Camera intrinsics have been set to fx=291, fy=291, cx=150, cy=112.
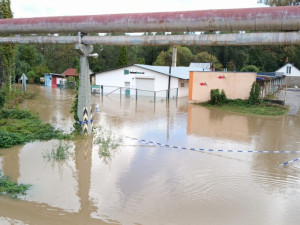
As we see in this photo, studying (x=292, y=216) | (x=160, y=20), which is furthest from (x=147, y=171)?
(x=160, y=20)

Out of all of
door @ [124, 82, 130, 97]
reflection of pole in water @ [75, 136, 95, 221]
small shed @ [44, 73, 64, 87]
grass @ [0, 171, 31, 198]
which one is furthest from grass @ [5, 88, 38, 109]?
small shed @ [44, 73, 64, 87]

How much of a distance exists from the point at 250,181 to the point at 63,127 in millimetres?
10180

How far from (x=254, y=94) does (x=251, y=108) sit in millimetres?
1686

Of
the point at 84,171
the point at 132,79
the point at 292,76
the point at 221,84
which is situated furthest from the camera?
the point at 292,76

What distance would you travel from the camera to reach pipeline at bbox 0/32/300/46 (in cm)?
893

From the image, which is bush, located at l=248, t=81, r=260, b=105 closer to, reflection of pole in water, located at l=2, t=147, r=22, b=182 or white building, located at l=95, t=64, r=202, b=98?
white building, located at l=95, t=64, r=202, b=98

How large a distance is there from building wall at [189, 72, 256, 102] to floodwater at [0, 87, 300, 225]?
34.1ft

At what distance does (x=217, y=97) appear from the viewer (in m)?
25.1

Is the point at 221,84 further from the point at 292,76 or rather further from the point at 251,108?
the point at 292,76

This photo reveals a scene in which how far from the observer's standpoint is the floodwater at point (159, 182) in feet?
22.4

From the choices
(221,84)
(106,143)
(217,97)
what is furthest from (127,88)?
(106,143)

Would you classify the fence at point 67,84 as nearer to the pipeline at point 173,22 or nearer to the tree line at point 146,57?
the tree line at point 146,57

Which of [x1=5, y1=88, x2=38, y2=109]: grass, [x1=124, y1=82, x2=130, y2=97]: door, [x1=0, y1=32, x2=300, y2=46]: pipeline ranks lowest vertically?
[x1=5, y1=88, x2=38, y2=109]: grass

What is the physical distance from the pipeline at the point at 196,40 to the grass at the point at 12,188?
6.28 m
